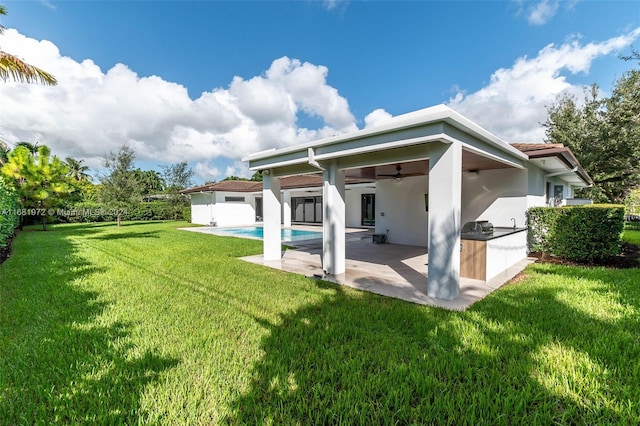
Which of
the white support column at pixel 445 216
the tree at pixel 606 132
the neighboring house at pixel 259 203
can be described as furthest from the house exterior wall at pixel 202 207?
the tree at pixel 606 132

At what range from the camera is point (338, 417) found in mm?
2516

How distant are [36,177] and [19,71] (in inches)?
684

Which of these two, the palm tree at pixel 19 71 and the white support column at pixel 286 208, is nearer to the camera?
the palm tree at pixel 19 71

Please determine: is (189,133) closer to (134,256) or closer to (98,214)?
(98,214)

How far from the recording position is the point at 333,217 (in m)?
7.65

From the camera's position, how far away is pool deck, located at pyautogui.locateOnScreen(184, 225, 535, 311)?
5.94m

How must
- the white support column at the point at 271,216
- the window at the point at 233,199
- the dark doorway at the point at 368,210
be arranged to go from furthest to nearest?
1. the window at the point at 233,199
2. the dark doorway at the point at 368,210
3. the white support column at the point at 271,216

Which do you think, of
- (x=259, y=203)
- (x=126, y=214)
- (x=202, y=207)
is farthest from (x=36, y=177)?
(x=259, y=203)

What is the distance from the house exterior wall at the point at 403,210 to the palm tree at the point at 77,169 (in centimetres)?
5082

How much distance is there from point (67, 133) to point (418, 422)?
65.3 metres

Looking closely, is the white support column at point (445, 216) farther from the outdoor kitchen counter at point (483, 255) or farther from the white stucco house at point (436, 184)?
the outdoor kitchen counter at point (483, 255)

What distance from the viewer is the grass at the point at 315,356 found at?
2594 millimetres

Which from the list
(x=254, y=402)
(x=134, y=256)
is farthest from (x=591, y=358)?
(x=134, y=256)

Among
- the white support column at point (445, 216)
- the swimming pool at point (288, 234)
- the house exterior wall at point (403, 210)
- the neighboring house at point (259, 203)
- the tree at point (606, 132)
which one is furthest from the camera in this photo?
the neighboring house at point (259, 203)
